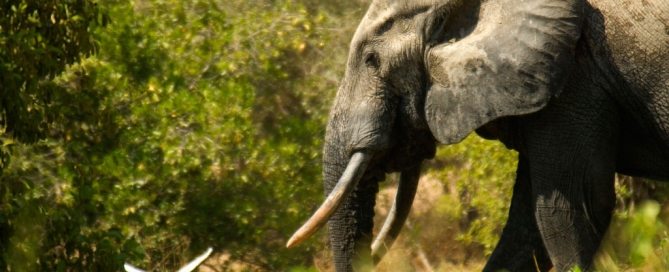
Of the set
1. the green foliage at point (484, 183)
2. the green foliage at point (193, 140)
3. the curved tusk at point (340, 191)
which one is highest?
the curved tusk at point (340, 191)

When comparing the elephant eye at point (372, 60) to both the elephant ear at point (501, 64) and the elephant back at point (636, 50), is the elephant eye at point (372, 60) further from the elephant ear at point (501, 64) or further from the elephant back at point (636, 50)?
the elephant back at point (636, 50)

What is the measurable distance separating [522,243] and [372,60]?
1.19 metres

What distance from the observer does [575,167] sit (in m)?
6.44

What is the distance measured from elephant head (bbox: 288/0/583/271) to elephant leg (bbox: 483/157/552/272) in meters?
0.50

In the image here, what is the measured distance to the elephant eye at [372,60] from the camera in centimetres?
689

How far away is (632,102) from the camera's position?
646cm

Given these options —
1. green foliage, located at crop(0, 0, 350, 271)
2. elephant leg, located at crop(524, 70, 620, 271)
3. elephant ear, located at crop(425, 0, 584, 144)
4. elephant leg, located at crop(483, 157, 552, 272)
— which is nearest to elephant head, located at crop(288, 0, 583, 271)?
elephant ear, located at crop(425, 0, 584, 144)

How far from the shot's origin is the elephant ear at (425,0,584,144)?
6402mm

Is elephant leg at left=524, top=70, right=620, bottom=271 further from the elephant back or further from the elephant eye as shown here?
the elephant eye

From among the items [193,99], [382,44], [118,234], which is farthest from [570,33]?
[193,99]

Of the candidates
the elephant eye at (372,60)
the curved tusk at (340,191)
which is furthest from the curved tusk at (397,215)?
the elephant eye at (372,60)

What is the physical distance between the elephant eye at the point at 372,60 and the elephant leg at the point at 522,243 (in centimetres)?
93

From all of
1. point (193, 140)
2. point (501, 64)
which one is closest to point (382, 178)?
point (501, 64)

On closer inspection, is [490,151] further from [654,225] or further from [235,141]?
[654,225]
